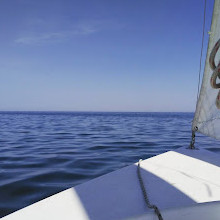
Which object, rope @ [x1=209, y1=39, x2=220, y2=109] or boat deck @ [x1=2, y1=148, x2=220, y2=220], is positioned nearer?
boat deck @ [x1=2, y1=148, x2=220, y2=220]

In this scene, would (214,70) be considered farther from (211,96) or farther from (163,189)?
(163,189)

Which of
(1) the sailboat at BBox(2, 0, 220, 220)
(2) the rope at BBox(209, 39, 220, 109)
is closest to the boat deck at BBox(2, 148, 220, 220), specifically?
(1) the sailboat at BBox(2, 0, 220, 220)

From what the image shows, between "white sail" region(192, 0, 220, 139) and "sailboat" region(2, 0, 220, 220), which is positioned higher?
"white sail" region(192, 0, 220, 139)

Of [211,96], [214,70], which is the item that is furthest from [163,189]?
[214,70]

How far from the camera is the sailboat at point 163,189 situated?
1446 mm

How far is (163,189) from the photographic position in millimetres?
1938

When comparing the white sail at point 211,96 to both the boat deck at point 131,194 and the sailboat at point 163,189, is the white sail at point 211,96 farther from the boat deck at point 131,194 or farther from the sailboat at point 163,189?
the boat deck at point 131,194

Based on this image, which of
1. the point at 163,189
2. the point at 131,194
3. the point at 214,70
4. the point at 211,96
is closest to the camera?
the point at 131,194

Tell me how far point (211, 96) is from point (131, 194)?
73.8 inches

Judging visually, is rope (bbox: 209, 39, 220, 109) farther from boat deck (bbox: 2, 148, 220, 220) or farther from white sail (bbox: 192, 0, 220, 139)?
boat deck (bbox: 2, 148, 220, 220)

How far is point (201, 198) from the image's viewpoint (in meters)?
1.69

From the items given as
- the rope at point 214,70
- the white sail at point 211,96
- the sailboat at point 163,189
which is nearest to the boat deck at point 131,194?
the sailboat at point 163,189

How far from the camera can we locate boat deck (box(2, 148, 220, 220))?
4.85 ft

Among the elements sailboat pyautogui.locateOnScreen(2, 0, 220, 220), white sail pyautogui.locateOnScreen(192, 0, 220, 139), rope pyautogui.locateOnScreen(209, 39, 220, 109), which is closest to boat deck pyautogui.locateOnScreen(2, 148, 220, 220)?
sailboat pyautogui.locateOnScreen(2, 0, 220, 220)
